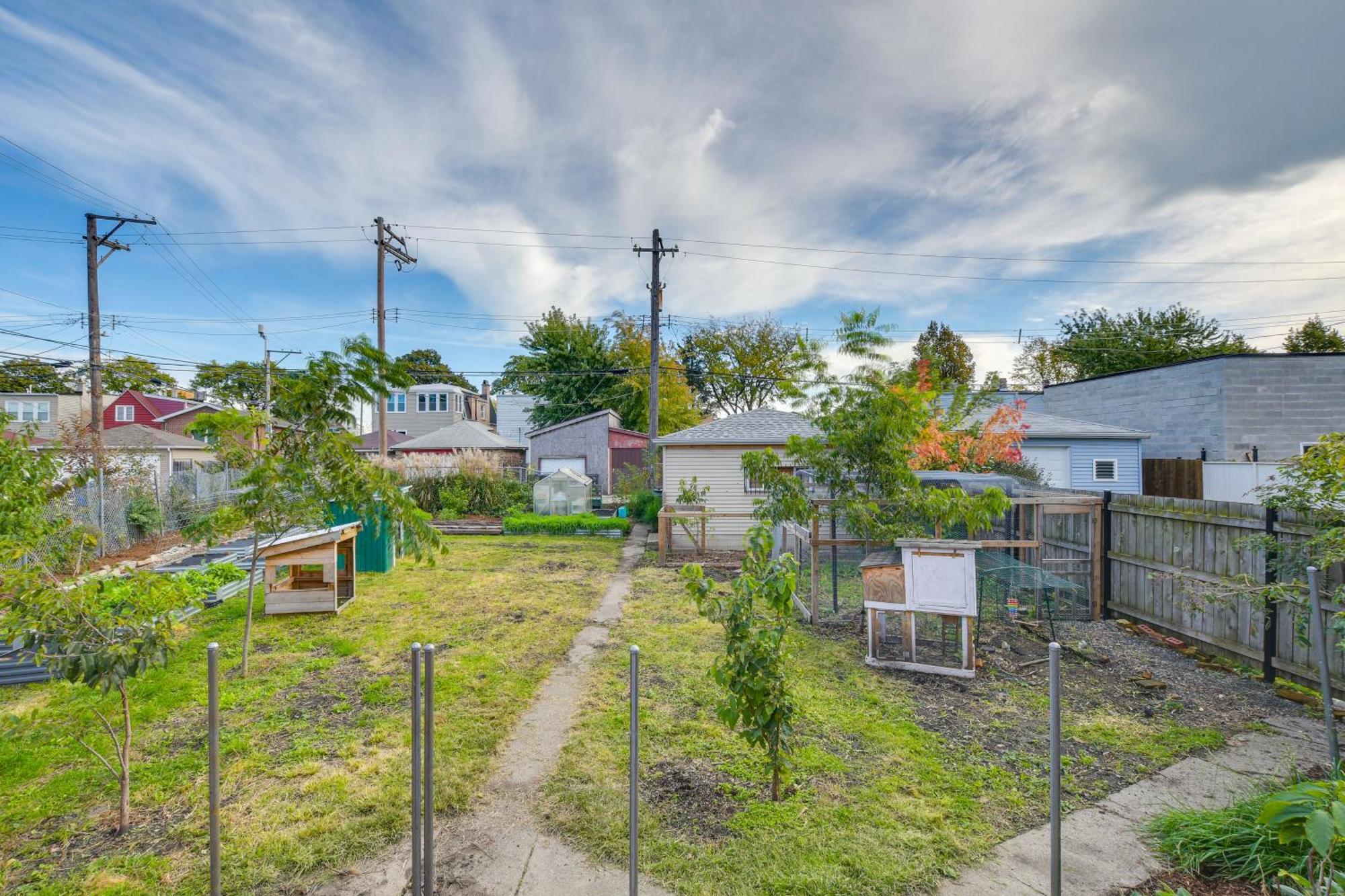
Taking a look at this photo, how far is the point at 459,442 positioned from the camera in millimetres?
26000

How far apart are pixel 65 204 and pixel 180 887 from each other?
20735 millimetres

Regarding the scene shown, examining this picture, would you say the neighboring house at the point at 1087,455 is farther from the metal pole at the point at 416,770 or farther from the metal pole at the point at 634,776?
the metal pole at the point at 416,770

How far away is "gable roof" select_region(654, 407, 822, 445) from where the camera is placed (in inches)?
557

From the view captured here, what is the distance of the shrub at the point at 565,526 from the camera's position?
50.6 feet

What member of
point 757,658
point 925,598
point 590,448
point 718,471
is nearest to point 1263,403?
point 718,471

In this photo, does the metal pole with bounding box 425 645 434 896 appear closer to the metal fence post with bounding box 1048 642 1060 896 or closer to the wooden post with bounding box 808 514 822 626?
the metal fence post with bounding box 1048 642 1060 896

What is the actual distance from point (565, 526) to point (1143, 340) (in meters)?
34.8

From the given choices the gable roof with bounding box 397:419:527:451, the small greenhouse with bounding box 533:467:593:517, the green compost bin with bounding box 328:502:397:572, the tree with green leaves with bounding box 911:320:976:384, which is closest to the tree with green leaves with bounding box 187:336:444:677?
the green compost bin with bounding box 328:502:397:572

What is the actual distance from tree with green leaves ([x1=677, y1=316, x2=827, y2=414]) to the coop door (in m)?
25.0

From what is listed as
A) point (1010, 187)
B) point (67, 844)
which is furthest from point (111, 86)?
point (1010, 187)

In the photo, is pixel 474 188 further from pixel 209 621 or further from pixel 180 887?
pixel 180 887

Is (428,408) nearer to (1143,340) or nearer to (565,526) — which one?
(565,526)

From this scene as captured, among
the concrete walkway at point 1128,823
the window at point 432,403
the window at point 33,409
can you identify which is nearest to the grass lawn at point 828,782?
the concrete walkway at point 1128,823

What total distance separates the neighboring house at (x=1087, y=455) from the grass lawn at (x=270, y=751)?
48.8 ft
